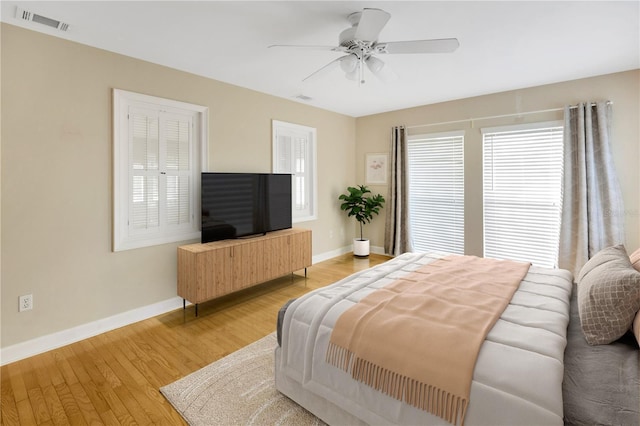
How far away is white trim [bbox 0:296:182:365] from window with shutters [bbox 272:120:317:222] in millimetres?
2308

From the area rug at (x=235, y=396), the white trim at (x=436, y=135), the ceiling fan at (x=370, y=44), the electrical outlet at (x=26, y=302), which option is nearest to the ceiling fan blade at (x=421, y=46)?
the ceiling fan at (x=370, y=44)

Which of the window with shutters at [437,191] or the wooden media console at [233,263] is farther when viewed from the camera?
the window with shutters at [437,191]

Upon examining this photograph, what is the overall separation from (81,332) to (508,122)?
5.66 m

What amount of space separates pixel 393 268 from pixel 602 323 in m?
1.37

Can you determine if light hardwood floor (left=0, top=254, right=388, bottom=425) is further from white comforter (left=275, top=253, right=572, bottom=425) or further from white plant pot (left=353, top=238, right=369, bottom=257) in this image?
white plant pot (left=353, top=238, right=369, bottom=257)

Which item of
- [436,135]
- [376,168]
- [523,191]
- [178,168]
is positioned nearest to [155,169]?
[178,168]

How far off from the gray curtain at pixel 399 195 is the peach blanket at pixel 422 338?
336 centimetres

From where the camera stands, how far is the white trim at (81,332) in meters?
2.49

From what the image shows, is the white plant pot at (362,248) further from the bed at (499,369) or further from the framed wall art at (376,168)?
the bed at (499,369)

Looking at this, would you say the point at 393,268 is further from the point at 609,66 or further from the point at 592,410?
the point at 609,66

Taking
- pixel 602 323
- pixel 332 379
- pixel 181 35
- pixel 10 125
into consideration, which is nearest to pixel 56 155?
pixel 10 125

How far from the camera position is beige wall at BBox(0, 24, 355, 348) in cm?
248

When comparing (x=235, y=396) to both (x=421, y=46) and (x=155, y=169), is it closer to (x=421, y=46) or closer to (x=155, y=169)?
(x=155, y=169)

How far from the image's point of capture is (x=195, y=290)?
3.22 meters
